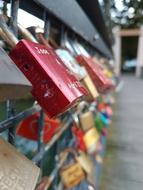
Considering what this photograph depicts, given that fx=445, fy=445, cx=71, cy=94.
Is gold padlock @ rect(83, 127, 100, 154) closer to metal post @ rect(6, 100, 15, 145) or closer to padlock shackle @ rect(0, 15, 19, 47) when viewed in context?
metal post @ rect(6, 100, 15, 145)

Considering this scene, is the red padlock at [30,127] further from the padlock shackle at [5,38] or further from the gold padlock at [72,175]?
the padlock shackle at [5,38]

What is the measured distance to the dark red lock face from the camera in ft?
3.69

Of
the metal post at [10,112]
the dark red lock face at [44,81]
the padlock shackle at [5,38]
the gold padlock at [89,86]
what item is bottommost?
the gold padlock at [89,86]

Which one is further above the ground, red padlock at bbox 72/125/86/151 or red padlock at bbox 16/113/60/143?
red padlock at bbox 16/113/60/143

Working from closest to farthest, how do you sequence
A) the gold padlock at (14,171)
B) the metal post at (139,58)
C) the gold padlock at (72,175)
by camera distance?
the gold padlock at (14,171)
the gold padlock at (72,175)
the metal post at (139,58)

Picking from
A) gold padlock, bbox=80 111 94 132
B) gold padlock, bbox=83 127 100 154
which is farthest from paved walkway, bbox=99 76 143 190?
gold padlock, bbox=80 111 94 132

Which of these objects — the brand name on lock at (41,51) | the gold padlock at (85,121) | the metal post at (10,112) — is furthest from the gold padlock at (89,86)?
the gold padlock at (85,121)

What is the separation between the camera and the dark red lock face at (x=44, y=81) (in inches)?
44.3

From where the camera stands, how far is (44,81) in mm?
1143

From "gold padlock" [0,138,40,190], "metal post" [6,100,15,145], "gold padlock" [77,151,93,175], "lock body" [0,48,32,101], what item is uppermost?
"lock body" [0,48,32,101]

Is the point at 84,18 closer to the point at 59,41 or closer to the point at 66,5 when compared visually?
the point at 59,41

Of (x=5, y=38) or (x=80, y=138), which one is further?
(x=80, y=138)

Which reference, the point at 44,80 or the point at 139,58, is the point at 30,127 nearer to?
the point at 44,80

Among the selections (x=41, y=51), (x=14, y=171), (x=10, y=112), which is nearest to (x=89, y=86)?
(x=10, y=112)
